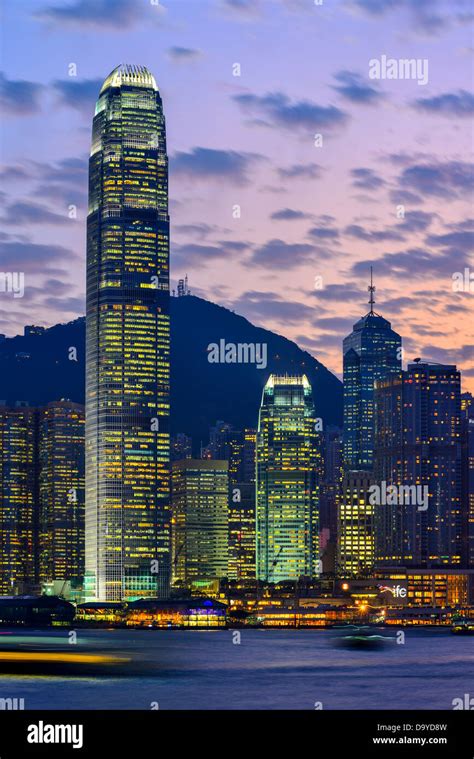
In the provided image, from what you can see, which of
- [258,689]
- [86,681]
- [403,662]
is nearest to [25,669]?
[86,681]

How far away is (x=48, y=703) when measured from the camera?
104312 millimetres
